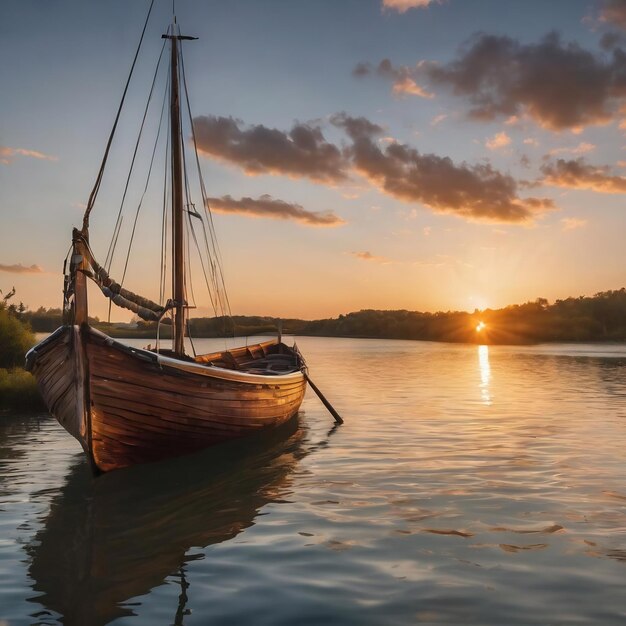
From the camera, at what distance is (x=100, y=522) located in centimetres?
1089

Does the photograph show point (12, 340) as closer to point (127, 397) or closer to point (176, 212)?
point (176, 212)

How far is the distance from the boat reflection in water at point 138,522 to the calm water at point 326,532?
0.04 metres

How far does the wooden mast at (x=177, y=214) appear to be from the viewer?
20422 millimetres

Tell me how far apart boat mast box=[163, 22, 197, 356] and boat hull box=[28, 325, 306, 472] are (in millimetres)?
4845

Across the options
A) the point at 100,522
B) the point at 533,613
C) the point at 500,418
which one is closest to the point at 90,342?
the point at 100,522

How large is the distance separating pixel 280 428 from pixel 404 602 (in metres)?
14.8

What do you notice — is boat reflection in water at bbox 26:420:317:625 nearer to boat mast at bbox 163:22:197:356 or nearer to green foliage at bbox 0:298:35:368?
boat mast at bbox 163:22:197:356

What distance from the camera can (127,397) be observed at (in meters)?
13.6

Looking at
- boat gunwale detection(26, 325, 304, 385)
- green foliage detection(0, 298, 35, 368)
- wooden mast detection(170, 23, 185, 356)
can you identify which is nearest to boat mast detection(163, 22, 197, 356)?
wooden mast detection(170, 23, 185, 356)

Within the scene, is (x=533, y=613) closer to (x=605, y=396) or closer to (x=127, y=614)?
(x=127, y=614)

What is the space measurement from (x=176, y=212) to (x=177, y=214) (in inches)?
3.2

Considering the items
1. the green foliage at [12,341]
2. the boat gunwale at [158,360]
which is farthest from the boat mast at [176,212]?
the green foliage at [12,341]

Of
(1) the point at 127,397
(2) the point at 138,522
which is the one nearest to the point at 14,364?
(1) the point at 127,397

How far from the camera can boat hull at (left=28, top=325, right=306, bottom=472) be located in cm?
1301
